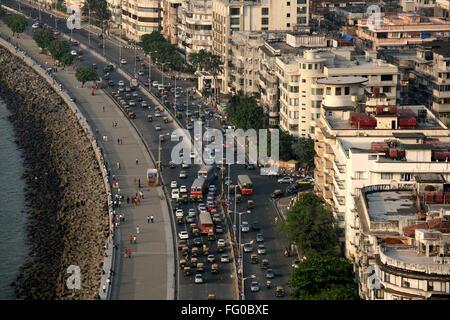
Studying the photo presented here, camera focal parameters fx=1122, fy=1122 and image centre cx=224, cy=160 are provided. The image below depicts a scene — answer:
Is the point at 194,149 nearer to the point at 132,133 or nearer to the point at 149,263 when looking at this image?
the point at 132,133

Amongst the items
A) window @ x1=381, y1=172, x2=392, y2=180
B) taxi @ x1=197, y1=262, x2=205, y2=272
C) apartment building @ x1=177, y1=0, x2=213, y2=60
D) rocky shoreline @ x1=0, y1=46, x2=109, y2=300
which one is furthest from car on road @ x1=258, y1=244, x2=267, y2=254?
apartment building @ x1=177, y1=0, x2=213, y2=60

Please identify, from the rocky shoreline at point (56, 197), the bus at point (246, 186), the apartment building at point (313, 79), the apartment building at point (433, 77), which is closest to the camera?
the rocky shoreline at point (56, 197)

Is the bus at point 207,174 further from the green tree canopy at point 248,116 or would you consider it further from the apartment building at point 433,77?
the apartment building at point 433,77

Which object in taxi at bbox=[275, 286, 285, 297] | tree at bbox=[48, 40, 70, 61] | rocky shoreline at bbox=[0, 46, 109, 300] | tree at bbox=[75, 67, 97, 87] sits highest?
tree at bbox=[48, 40, 70, 61]

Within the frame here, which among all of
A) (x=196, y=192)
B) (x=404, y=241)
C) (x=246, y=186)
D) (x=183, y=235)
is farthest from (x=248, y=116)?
(x=404, y=241)

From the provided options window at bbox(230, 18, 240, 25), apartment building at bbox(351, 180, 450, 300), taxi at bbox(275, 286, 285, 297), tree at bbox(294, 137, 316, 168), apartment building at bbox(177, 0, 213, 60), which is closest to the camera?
apartment building at bbox(351, 180, 450, 300)

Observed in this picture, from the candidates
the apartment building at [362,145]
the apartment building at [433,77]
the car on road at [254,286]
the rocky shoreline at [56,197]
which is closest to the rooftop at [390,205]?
the apartment building at [362,145]

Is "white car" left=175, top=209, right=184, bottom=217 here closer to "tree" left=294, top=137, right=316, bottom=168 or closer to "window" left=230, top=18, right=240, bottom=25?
"tree" left=294, top=137, right=316, bottom=168
